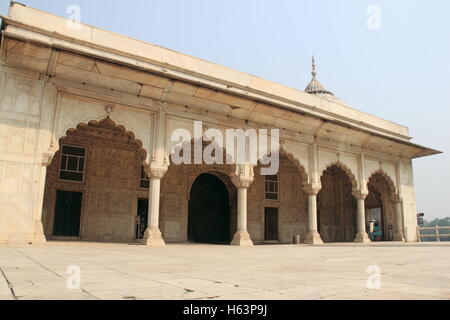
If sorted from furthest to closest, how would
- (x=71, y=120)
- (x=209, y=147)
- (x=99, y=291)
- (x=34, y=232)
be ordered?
(x=209, y=147) → (x=71, y=120) → (x=34, y=232) → (x=99, y=291)

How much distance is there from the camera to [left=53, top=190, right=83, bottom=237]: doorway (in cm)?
1235

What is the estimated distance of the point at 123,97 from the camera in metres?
10.9

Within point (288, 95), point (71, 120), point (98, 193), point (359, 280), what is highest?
point (288, 95)

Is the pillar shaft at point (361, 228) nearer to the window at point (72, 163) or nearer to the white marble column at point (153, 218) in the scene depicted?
the white marble column at point (153, 218)

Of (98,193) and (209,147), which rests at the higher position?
(209,147)

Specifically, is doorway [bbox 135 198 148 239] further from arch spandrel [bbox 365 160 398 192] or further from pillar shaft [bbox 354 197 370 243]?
arch spandrel [bbox 365 160 398 192]

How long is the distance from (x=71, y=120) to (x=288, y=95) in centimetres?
826

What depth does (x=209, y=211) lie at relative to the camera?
16.3m

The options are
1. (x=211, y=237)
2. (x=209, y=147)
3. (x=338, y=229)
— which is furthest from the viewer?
(x=338, y=229)

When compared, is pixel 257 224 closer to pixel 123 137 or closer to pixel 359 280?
pixel 123 137

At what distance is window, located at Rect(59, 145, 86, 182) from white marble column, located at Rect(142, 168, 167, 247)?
3278mm

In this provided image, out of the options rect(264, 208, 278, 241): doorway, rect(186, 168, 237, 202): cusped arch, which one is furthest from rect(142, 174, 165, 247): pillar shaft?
rect(264, 208, 278, 241): doorway

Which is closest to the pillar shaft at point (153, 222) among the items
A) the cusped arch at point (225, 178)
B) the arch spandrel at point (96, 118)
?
the arch spandrel at point (96, 118)

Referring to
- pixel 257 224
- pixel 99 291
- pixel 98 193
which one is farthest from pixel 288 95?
pixel 99 291
